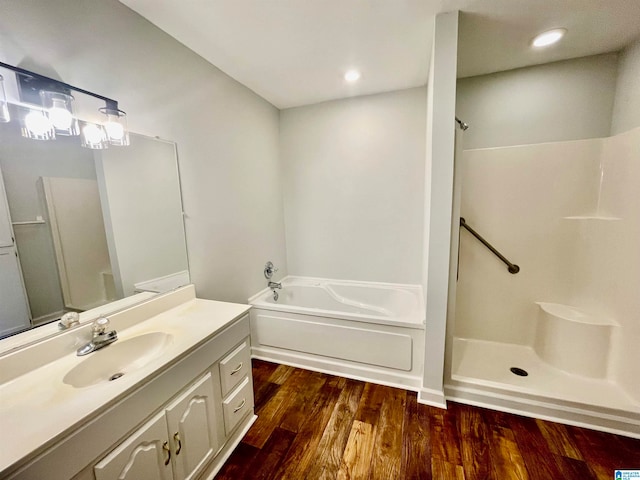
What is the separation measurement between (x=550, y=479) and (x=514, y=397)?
47 cm

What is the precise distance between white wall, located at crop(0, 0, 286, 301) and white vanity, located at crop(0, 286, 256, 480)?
2.08 feet

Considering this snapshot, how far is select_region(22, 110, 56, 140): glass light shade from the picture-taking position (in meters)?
1.04

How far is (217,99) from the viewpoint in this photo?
2012 mm

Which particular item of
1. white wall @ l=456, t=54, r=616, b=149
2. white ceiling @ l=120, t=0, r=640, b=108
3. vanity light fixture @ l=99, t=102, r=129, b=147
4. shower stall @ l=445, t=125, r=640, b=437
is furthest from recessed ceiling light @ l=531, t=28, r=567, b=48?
vanity light fixture @ l=99, t=102, r=129, b=147

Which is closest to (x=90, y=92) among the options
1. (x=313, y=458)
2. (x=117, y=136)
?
(x=117, y=136)

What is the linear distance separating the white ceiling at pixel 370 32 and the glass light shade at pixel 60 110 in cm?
70

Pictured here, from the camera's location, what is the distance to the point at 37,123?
1.07 m

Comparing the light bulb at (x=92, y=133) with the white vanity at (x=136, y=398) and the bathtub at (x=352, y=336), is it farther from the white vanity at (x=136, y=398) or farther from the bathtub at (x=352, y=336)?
the bathtub at (x=352, y=336)

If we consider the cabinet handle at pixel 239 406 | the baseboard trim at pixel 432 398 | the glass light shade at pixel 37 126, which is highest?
the glass light shade at pixel 37 126

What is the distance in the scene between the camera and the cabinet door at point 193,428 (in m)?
1.09

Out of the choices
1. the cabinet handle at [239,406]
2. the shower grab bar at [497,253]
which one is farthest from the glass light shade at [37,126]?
the shower grab bar at [497,253]

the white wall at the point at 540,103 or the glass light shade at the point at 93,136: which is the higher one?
the white wall at the point at 540,103

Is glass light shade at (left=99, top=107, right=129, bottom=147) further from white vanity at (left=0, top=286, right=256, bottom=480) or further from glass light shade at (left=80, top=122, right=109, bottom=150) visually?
white vanity at (left=0, top=286, right=256, bottom=480)

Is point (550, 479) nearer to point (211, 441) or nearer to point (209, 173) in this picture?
point (211, 441)
